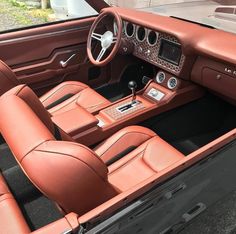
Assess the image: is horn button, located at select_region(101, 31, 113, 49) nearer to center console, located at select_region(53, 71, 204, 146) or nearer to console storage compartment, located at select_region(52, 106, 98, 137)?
center console, located at select_region(53, 71, 204, 146)

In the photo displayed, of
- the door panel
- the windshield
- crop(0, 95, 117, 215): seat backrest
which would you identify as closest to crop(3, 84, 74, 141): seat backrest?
crop(0, 95, 117, 215): seat backrest

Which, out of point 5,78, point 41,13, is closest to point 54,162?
point 5,78

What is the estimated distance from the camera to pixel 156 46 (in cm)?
260

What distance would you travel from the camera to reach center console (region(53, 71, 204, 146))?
7.22 feet

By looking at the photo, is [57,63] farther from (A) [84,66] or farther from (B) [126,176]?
(B) [126,176]

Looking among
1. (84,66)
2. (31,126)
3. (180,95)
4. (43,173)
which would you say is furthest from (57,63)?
(43,173)

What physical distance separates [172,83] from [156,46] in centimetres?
35

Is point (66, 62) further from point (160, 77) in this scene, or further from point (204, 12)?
point (204, 12)

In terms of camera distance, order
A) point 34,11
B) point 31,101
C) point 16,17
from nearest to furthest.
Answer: point 31,101
point 16,17
point 34,11

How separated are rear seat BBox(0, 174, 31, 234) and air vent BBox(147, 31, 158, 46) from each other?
168 cm

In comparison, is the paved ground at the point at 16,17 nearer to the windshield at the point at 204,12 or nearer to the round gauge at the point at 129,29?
the windshield at the point at 204,12

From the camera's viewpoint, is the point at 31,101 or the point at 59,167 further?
the point at 31,101

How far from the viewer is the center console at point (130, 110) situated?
2.20m

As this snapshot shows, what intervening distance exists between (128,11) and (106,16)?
0.83ft
